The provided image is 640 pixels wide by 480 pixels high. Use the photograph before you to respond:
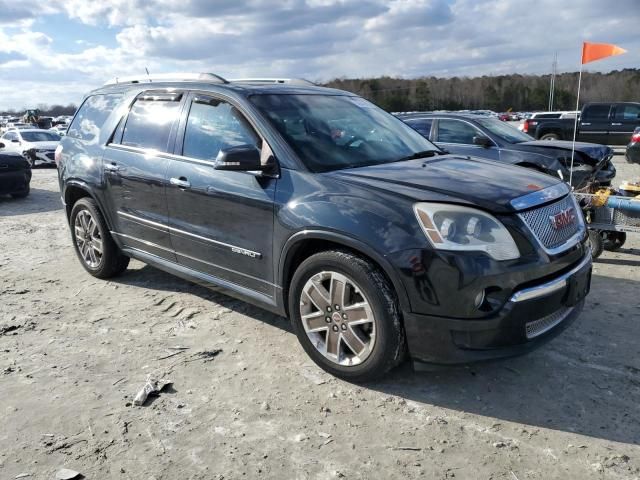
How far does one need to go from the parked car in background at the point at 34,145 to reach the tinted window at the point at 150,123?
15.7m

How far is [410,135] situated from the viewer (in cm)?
455

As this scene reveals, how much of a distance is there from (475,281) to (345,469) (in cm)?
115

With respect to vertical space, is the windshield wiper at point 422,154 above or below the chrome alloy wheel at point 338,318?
above

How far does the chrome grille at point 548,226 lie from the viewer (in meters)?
3.09

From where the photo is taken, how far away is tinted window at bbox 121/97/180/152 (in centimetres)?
440

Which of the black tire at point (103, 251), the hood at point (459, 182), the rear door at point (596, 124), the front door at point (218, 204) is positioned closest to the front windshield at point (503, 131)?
the hood at point (459, 182)

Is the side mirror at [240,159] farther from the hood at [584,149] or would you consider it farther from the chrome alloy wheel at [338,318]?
the hood at [584,149]

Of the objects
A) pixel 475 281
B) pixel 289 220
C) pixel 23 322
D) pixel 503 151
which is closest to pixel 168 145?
pixel 289 220

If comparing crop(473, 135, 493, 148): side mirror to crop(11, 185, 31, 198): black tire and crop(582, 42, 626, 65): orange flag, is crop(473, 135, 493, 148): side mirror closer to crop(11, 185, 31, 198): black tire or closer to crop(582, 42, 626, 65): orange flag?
crop(582, 42, 626, 65): orange flag

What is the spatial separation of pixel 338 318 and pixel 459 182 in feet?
3.61

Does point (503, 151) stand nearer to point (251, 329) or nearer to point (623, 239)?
point (623, 239)

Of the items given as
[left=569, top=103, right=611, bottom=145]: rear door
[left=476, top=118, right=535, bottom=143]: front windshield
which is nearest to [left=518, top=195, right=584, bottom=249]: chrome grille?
[left=476, top=118, right=535, bottom=143]: front windshield

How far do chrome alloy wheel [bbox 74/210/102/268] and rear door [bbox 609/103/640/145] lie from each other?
723 inches

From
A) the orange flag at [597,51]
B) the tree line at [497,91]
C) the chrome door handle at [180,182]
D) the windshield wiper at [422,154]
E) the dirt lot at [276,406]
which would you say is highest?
the tree line at [497,91]
